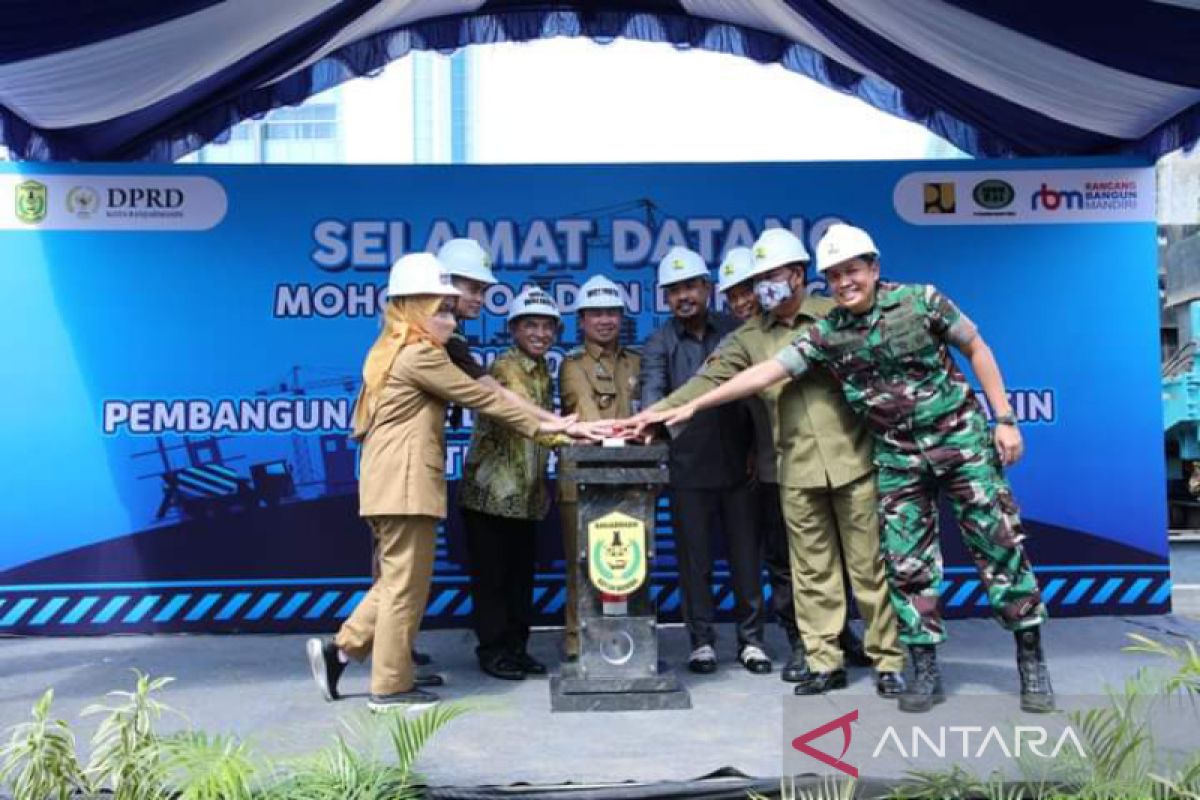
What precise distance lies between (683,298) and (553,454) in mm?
1120

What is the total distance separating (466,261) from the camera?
416 cm

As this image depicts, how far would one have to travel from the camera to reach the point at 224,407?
5.24 m

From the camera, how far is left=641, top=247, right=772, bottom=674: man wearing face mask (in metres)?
4.32

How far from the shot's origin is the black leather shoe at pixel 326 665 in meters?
3.83

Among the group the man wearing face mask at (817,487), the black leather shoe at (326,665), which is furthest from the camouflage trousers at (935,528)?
the black leather shoe at (326,665)

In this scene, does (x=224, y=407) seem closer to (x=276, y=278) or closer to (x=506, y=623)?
(x=276, y=278)

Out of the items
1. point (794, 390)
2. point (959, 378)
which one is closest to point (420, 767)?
point (794, 390)

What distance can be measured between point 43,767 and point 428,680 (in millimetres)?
1687

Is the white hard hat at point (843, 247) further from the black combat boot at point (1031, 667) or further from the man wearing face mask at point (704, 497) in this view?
the black combat boot at point (1031, 667)

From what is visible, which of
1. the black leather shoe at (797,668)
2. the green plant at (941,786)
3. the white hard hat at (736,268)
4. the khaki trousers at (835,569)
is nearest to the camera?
the green plant at (941,786)

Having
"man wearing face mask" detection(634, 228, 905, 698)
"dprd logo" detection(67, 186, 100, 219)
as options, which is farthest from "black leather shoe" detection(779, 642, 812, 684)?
"dprd logo" detection(67, 186, 100, 219)

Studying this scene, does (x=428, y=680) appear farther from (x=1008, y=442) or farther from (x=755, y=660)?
(x=1008, y=442)

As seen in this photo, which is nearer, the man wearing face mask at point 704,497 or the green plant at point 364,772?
the green plant at point 364,772

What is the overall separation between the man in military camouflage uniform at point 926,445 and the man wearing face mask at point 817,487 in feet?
0.39
